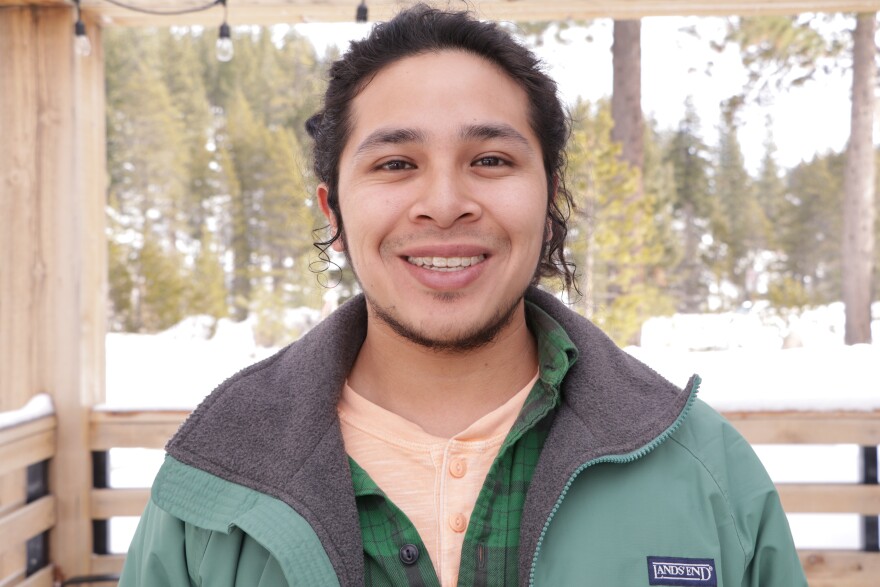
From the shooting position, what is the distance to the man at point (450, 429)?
3.35 ft

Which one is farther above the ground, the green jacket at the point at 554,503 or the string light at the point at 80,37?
the string light at the point at 80,37

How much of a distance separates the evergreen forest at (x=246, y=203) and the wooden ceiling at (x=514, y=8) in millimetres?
11700

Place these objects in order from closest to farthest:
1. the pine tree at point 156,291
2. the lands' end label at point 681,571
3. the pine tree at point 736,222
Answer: the lands' end label at point 681,571 < the pine tree at point 156,291 < the pine tree at point 736,222

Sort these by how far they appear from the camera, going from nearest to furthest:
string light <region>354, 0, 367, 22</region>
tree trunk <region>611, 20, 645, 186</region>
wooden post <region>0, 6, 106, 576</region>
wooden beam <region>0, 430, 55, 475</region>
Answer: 1. wooden beam <region>0, 430, 55, 475</region>
2. string light <region>354, 0, 367, 22</region>
3. wooden post <region>0, 6, 106, 576</region>
4. tree trunk <region>611, 20, 645, 186</region>

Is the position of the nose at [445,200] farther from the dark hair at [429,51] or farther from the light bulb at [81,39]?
the light bulb at [81,39]

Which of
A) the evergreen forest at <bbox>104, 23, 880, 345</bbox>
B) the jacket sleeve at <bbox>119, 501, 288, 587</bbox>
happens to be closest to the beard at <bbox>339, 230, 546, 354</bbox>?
the jacket sleeve at <bbox>119, 501, 288, 587</bbox>

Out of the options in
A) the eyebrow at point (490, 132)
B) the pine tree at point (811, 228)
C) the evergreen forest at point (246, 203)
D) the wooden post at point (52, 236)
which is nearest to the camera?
the eyebrow at point (490, 132)

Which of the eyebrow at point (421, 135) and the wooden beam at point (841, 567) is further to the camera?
the wooden beam at point (841, 567)

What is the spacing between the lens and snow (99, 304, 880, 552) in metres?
3.02

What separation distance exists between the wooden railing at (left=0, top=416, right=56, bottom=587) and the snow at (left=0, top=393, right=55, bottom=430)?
0.02 meters

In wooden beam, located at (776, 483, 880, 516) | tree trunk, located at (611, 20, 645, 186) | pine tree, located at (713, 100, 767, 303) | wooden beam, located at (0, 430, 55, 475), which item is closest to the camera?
wooden beam, located at (0, 430, 55, 475)

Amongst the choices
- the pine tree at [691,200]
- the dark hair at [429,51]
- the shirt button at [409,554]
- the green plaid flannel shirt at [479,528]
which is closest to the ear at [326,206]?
the dark hair at [429,51]

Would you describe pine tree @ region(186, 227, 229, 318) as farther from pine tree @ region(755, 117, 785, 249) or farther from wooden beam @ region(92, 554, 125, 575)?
wooden beam @ region(92, 554, 125, 575)

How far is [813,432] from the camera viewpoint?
9.37 feet
